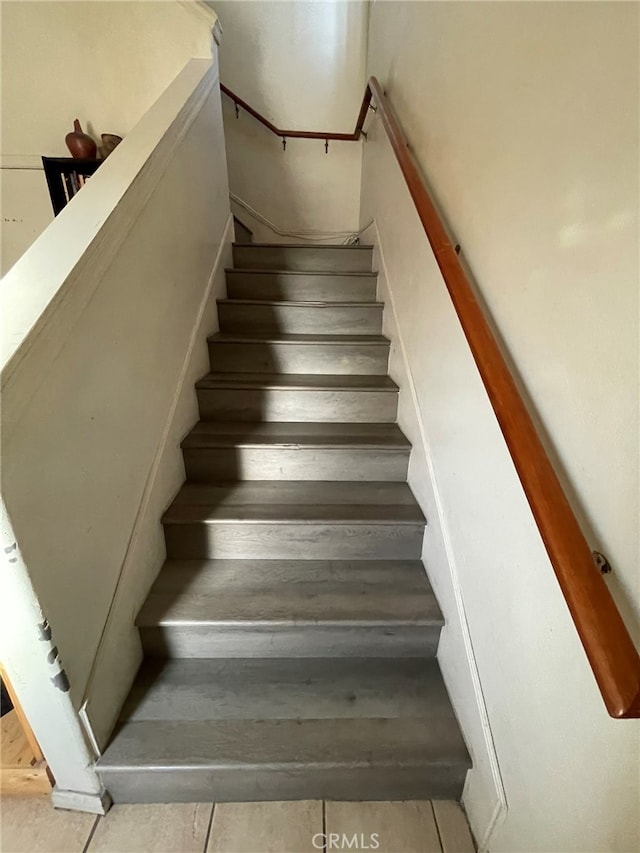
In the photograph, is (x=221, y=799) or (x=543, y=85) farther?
(x=221, y=799)

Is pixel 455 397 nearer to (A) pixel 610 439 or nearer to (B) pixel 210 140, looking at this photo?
(A) pixel 610 439

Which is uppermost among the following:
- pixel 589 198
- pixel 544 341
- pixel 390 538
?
pixel 589 198

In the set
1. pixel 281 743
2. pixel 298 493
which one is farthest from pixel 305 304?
pixel 281 743

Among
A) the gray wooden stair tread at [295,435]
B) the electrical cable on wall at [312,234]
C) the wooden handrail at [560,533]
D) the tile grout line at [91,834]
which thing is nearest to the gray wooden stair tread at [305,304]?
the gray wooden stair tread at [295,435]

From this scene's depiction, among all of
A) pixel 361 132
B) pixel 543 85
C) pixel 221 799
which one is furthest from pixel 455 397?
pixel 361 132

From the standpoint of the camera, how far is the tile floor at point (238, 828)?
98cm

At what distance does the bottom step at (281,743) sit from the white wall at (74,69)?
280 centimetres

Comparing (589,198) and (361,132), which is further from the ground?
(361,132)

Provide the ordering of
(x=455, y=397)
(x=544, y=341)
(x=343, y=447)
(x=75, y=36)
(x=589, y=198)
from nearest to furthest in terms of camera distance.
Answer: (x=589, y=198) → (x=544, y=341) → (x=455, y=397) → (x=343, y=447) → (x=75, y=36)

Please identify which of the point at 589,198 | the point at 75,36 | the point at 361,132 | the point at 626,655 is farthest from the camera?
the point at 361,132

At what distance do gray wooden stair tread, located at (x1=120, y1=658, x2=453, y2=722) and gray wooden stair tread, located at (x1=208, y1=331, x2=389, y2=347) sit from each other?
132 centimetres

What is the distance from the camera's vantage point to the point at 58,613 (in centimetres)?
86

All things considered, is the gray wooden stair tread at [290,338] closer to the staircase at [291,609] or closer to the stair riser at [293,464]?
the staircase at [291,609]

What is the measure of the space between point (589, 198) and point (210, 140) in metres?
2.04
